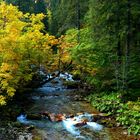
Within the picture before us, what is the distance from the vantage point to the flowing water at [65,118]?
18547mm

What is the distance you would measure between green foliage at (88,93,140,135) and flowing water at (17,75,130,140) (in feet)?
2.77

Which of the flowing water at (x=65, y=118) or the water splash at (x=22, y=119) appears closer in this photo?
the flowing water at (x=65, y=118)

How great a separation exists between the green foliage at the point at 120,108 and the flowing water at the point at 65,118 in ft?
2.77

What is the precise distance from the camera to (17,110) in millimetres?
22969

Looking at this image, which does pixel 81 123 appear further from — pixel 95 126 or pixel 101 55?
pixel 101 55

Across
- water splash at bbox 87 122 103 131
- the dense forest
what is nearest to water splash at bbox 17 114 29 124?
the dense forest

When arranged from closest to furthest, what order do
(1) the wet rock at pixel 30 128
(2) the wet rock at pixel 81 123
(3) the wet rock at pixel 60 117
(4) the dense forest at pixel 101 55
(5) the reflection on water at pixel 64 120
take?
1. (5) the reflection on water at pixel 64 120
2. (1) the wet rock at pixel 30 128
3. (2) the wet rock at pixel 81 123
4. (3) the wet rock at pixel 60 117
5. (4) the dense forest at pixel 101 55

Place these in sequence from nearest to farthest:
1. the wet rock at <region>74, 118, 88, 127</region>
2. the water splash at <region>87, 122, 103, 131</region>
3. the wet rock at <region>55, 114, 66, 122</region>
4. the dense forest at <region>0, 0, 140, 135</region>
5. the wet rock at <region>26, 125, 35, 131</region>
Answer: the wet rock at <region>26, 125, 35, 131</region> → the water splash at <region>87, 122, 103, 131</region> → the wet rock at <region>74, 118, 88, 127</region> → the wet rock at <region>55, 114, 66, 122</region> → the dense forest at <region>0, 0, 140, 135</region>

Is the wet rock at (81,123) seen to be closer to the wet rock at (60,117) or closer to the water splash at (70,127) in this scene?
the water splash at (70,127)

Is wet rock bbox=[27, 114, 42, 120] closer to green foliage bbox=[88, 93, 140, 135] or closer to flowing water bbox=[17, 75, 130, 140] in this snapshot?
flowing water bbox=[17, 75, 130, 140]

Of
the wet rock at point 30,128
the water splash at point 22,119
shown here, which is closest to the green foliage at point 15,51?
the water splash at point 22,119

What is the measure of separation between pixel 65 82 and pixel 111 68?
944 cm

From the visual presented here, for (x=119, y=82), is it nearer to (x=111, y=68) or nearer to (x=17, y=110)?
(x=111, y=68)

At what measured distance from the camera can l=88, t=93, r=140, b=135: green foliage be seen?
63.5 ft
